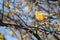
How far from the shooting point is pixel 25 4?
10.2ft

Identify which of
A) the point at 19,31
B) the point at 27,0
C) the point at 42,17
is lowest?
the point at 19,31

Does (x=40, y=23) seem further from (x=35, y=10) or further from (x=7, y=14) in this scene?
(x=7, y=14)

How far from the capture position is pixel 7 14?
3.00m

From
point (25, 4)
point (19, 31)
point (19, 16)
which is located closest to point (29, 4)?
point (25, 4)

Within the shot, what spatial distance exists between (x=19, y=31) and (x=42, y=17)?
0.40m

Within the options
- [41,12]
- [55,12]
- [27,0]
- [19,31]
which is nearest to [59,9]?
[55,12]

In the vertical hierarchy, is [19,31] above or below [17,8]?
below

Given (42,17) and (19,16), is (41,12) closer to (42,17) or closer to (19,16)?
(42,17)

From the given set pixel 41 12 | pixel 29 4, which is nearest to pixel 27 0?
pixel 29 4

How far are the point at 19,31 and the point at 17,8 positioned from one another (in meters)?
0.34

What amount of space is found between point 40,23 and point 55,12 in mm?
302

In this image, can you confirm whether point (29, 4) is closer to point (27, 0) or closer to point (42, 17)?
point (27, 0)

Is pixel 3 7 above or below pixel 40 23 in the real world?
above

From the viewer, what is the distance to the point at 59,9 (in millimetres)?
3166
